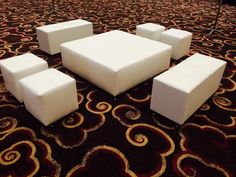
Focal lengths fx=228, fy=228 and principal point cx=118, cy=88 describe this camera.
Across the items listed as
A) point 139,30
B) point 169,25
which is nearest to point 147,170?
point 139,30

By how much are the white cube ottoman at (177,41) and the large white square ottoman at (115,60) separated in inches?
13.1

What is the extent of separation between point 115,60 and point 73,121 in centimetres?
53

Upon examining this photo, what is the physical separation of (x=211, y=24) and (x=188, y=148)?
2.72 m

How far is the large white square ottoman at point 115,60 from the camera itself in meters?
1.62

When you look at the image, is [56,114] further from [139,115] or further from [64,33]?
[64,33]

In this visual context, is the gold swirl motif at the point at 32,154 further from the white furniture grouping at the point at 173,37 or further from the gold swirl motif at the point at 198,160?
the white furniture grouping at the point at 173,37

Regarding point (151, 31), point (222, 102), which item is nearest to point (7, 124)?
point (222, 102)

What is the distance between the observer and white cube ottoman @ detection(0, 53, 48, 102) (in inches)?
60.7

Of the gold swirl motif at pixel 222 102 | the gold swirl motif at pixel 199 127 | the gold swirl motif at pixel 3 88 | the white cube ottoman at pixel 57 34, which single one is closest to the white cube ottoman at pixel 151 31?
the white cube ottoman at pixel 57 34

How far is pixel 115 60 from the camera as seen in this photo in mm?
1665

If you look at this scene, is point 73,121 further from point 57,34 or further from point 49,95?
point 57,34

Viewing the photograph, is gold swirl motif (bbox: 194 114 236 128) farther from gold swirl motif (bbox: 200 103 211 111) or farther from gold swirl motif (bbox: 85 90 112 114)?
gold swirl motif (bbox: 85 90 112 114)

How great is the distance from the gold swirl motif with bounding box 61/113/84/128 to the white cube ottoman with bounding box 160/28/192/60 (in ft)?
4.00

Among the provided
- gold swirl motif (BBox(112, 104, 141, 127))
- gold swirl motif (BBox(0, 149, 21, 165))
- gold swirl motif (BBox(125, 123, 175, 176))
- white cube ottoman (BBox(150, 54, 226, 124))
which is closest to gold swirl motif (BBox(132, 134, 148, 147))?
gold swirl motif (BBox(125, 123, 175, 176))
